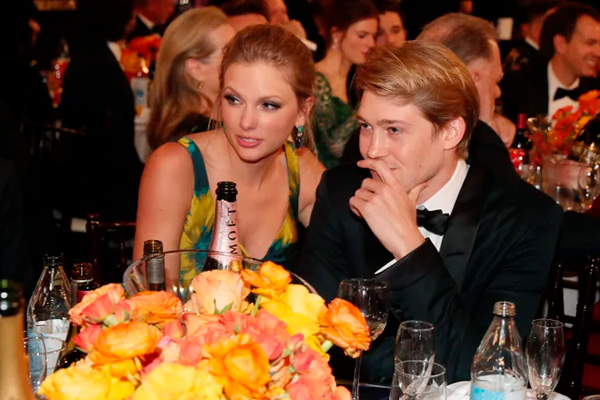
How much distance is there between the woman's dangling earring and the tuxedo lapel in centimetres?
63

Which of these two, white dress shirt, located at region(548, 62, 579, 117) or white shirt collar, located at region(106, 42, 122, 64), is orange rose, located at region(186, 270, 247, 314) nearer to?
white dress shirt, located at region(548, 62, 579, 117)

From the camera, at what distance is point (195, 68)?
347 centimetres

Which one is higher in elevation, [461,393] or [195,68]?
[195,68]

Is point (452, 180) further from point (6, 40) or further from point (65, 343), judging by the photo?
point (6, 40)

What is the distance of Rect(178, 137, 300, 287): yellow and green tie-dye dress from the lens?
2623 millimetres

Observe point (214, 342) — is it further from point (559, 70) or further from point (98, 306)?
point (559, 70)

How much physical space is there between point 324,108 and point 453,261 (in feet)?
9.34

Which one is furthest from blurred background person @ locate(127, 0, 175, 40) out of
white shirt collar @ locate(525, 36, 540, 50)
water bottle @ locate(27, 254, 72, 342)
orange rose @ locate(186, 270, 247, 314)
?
orange rose @ locate(186, 270, 247, 314)

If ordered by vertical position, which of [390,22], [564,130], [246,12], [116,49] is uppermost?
[390,22]

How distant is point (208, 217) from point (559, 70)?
4213mm

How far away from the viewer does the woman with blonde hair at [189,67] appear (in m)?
3.34

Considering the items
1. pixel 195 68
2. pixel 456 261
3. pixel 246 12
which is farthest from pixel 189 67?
pixel 456 261

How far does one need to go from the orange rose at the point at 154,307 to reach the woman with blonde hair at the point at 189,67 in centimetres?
218

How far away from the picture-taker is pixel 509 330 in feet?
4.90
